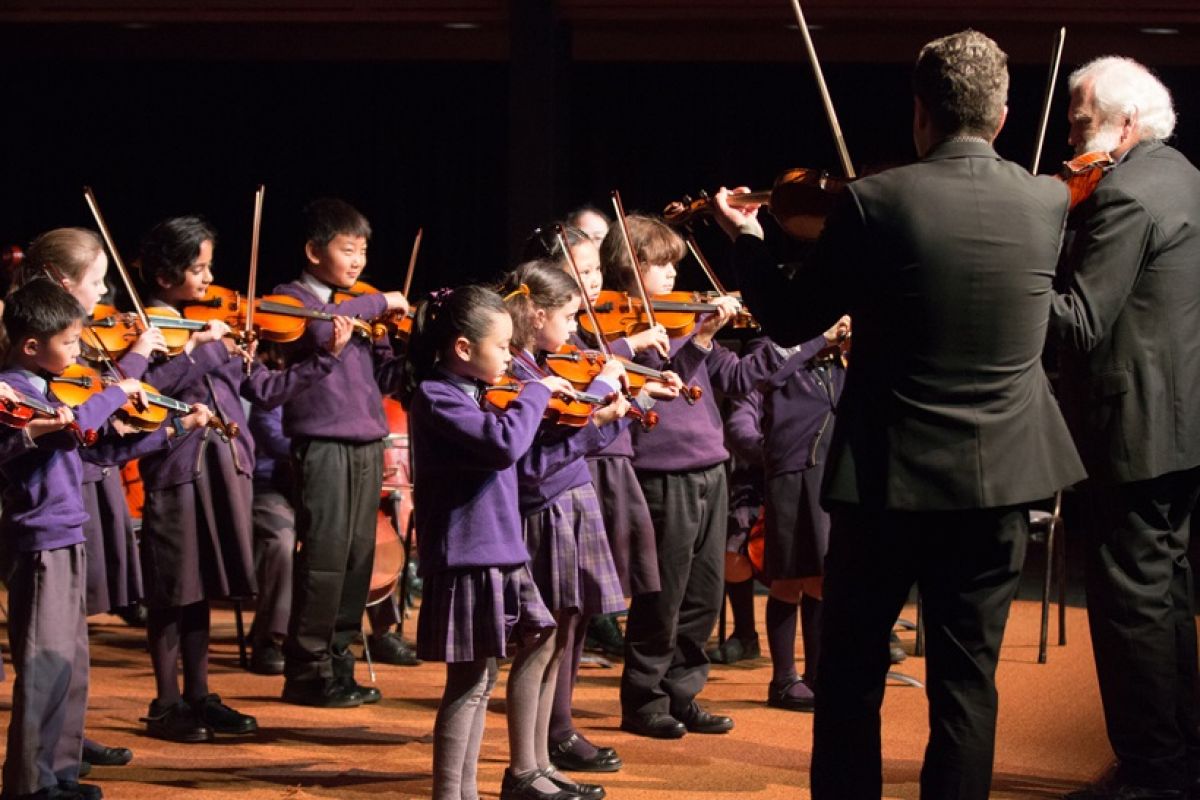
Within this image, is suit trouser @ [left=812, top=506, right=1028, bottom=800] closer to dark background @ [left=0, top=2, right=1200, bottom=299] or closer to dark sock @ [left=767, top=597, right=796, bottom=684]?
dark sock @ [left=767, top=597, right=796, bottom=684]

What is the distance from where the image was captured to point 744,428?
5160 mm

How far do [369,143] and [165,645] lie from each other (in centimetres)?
424

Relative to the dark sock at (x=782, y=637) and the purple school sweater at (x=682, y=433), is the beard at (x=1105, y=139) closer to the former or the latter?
the purple school sweater at (x=682, y=433)

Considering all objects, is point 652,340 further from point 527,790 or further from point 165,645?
point 165,645

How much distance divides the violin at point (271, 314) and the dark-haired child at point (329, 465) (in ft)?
0.10

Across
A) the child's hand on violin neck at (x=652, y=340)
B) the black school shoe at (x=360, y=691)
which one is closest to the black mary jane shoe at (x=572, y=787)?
the child's hand on violin neck at (x=652, y=340)

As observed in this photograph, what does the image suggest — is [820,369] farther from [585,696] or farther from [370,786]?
[370,786]

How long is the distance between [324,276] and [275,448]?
0.88 meters

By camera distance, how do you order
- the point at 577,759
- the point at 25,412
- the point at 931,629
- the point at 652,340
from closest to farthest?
the point at 931,629 → the point at 25,412 → the point at 577,759 → the point at 652,340

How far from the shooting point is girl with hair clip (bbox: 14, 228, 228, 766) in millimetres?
3854

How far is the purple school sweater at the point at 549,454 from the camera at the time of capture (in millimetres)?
3533

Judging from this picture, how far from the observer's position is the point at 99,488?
3961mm

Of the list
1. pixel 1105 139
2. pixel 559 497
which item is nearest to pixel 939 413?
pixel 1105 139

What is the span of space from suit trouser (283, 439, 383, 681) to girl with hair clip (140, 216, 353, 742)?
0.87 feet
